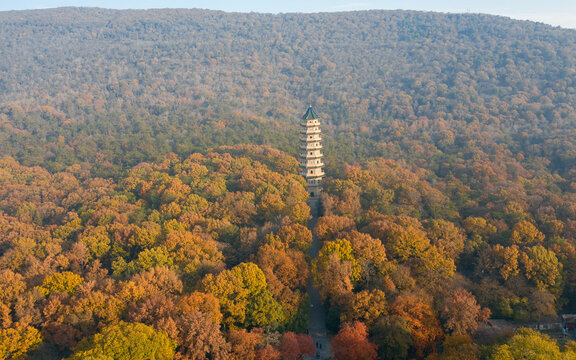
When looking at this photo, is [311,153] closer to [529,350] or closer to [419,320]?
[419,320]

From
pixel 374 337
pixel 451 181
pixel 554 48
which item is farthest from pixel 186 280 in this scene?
pixel 554 48

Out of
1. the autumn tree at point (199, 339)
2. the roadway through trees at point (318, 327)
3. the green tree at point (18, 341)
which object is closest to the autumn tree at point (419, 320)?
the roadway through trees at point (318, 327)

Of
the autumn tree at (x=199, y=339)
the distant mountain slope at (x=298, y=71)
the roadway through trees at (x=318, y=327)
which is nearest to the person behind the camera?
the autumn tree at (x=199, y=339)

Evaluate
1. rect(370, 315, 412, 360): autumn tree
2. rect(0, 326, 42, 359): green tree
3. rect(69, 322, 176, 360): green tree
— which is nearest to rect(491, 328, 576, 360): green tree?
rect(370, 315, 412, 360): autumn tree

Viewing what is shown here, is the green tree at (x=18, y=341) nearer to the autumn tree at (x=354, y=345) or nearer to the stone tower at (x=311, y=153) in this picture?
the autumn tree at (x=354, y=345)

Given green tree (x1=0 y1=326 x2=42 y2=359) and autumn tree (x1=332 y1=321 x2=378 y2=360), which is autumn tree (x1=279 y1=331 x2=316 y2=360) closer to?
autumn tree (x1=332 y1=321 x2=378 y2=360)

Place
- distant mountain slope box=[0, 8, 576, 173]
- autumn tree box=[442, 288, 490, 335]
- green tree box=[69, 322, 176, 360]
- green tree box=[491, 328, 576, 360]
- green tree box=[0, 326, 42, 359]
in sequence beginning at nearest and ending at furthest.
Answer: green tree box=[491, 328, 576, 360], green tree box=[69, 322, 176, 360], green tree box=[0, 326, 42, 359], autumn tree box=[442, 288, 490, 335], distant mountain slope box=[0, 8, 576, 173]
